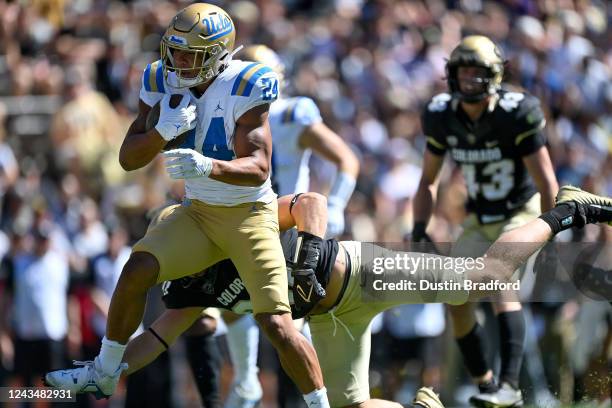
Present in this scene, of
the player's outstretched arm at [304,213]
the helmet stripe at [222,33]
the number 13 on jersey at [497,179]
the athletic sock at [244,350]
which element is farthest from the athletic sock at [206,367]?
the helmet stripe at [222,33]

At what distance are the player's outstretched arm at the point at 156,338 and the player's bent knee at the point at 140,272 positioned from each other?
0.64 m

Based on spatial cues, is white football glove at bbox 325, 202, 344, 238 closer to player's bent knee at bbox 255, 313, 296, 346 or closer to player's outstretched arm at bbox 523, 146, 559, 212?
player's outstretched arm at bbox 523, 146, 559, 212

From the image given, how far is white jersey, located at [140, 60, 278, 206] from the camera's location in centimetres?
571

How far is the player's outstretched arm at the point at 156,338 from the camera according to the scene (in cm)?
625

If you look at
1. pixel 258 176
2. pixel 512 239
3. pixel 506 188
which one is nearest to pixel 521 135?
pixel 506 188

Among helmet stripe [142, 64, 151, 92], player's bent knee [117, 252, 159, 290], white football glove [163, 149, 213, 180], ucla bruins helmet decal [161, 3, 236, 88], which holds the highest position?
ucla bruins helmet decal [161, 3, 236, 88]

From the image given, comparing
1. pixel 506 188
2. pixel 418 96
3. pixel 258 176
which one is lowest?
pixel 418 96

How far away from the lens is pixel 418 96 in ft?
41.0

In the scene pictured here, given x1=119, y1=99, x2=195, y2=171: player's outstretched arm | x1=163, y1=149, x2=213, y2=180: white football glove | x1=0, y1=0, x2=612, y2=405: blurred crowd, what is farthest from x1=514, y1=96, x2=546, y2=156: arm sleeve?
x1=163, y1=149, x2=213, y2=180: white football glove

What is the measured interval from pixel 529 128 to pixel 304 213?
179 cm

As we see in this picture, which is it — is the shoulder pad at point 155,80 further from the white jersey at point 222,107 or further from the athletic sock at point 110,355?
the athletic sock at point 110,355

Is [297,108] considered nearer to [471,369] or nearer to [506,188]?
[506,188]

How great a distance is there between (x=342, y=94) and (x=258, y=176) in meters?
6.90

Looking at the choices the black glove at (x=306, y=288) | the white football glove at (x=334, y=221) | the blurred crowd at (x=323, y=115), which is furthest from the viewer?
the blurred crowd at (x=323, y=115)
